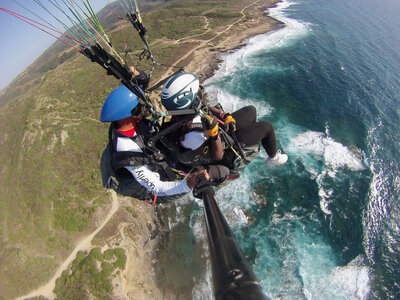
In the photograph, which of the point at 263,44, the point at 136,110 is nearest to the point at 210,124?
the point at 136,110

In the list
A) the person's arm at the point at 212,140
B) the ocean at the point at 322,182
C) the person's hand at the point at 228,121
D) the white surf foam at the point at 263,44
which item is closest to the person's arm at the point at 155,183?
the person's arm at the point at 212,140

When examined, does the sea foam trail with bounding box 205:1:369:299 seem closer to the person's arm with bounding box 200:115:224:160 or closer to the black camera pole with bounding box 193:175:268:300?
the person's arm with bounding box 200:115:224:160

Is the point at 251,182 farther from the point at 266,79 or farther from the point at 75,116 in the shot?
the point at 75,116

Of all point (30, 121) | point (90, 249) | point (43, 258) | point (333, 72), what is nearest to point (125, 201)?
point (90, 249)

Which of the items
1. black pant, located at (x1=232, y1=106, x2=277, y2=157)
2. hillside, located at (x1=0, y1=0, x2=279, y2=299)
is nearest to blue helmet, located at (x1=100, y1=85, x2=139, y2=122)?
black pant, located at (x1=232, y1=106, x2=277, y2=157)

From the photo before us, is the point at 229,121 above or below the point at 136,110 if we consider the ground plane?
below

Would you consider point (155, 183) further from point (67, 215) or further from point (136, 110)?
point (67, 215)
